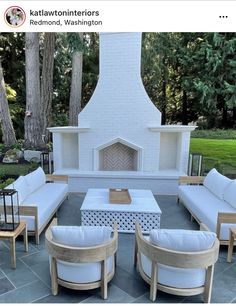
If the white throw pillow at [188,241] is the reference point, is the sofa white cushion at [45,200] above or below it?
below

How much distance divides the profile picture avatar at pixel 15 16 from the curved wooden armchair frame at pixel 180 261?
367cm

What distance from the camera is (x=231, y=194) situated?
188 inches

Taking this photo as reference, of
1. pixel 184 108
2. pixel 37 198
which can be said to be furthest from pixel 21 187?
pixel 184 108

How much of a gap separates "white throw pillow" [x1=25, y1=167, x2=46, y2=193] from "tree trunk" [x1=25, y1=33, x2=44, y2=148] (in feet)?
15.4

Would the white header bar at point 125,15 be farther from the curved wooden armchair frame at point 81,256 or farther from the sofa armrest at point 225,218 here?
the curved wooden armchair frame at point 81,256

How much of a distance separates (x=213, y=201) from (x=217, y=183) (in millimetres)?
539

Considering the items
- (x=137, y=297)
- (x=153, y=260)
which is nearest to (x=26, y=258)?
(x=137, y=297)

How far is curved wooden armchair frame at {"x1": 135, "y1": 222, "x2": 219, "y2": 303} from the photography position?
277 centimetres

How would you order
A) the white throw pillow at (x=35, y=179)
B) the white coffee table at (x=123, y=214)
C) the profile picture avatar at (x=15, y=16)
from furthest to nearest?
the white throw pillow at (x=35, y=179), the white coffee table at (x=123, y=214), the profile picture avatar at (x=15, y=16)

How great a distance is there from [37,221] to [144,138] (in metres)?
3.90

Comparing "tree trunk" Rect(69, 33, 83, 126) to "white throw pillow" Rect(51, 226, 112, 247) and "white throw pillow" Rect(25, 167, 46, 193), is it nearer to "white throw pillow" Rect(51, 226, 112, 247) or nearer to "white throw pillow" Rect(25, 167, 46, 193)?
"white throw pillow" Rect(25, 167, 46, 193)

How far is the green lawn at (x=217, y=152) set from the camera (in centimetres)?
944

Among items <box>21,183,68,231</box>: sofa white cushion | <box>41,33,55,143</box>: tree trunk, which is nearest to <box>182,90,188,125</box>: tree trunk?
<box>41,33,55,143</box>: tree trunk

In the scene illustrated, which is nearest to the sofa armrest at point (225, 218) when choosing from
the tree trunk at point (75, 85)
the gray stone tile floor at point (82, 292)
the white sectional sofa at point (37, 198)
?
the gray stone tile floor at point (82, 292)
